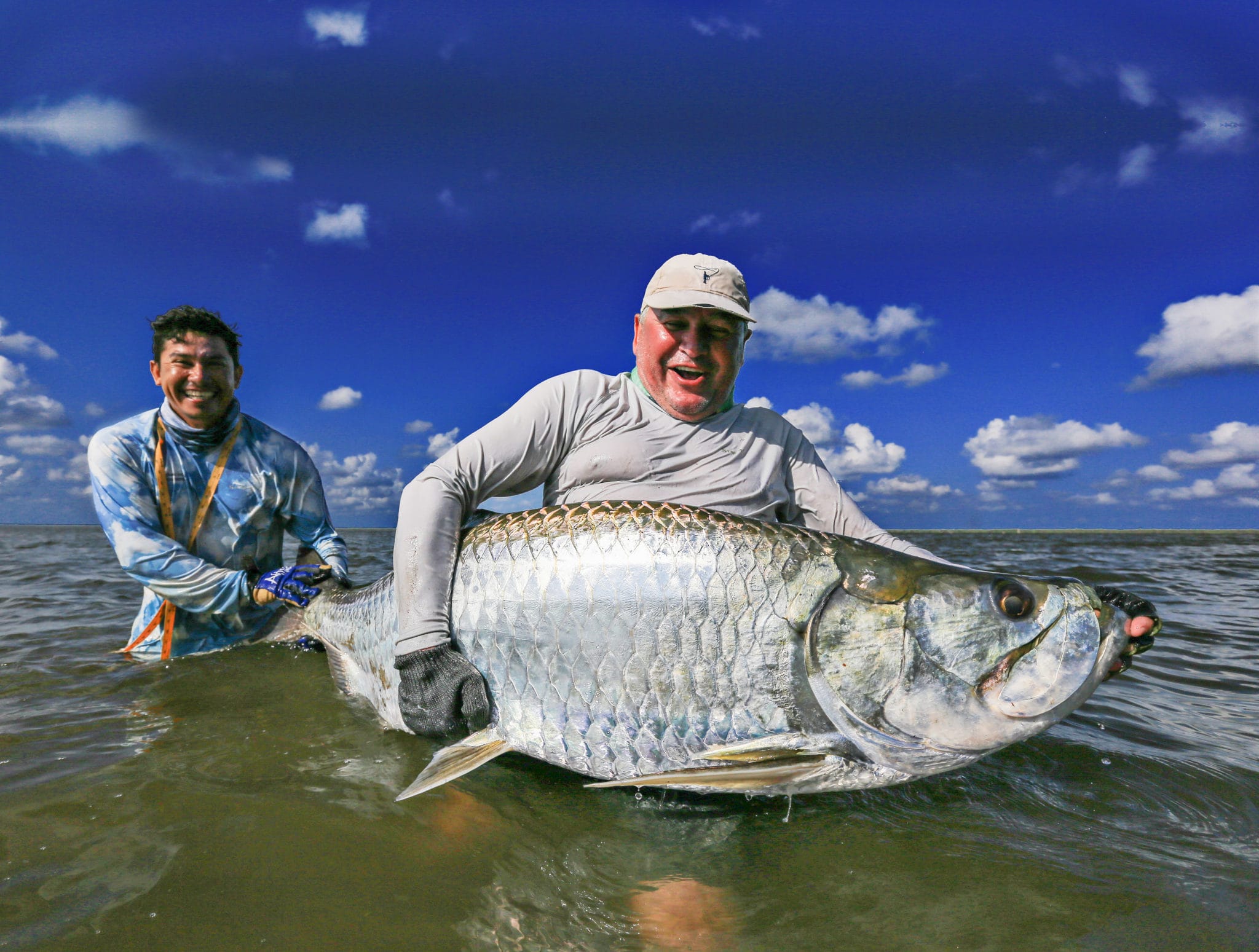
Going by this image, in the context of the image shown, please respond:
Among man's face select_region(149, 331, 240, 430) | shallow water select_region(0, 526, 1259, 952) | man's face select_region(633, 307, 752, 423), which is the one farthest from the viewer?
man's face select_region(149, 331, 240, 430)

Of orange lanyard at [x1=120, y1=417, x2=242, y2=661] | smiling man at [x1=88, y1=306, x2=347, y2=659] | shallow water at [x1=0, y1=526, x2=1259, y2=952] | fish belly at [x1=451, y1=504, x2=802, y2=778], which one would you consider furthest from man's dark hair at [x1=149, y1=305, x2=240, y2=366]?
fish belly at [x1=451, y1=504, x2=802, y2=778]

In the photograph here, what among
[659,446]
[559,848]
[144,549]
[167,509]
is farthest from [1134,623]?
[167,509]

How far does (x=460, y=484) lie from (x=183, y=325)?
3.07 m

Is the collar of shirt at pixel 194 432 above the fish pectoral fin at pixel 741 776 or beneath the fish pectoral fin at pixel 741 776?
above

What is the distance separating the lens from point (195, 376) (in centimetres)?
454

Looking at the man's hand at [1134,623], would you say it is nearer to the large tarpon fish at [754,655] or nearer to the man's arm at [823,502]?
the large tarpon fish at [754,655]

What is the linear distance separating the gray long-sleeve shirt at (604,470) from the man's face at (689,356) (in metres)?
0.07

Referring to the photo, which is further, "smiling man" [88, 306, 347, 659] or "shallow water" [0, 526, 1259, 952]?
"smiling man" [88, 306, 347, 659]

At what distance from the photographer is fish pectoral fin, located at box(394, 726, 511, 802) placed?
92.6 inches

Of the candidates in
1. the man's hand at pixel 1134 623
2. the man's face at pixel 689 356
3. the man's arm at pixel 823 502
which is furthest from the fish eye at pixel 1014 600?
the man's face at pixel 689 356

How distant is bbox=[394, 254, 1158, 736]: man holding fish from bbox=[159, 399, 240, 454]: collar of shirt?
9.28ft

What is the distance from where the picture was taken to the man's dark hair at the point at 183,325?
4.52m

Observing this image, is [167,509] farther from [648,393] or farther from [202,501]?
[648,393]

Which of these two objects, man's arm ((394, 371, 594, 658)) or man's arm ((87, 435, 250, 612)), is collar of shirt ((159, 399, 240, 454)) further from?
man's arm ((394, 371, 594, 658))
